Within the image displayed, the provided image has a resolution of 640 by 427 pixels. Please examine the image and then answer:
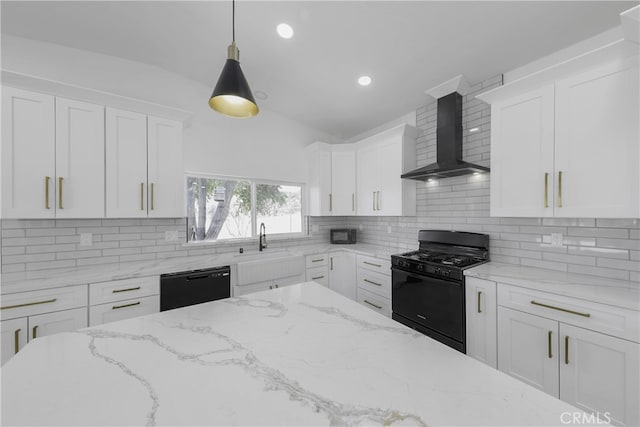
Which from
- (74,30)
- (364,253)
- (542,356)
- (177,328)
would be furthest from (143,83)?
(542,356)

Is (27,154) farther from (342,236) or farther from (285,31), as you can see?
(342,236)

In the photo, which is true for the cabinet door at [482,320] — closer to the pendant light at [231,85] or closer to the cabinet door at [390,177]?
the cabinet door at [390,177]

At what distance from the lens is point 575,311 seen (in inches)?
60.1

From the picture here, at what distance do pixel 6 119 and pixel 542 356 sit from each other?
4276 millimetres

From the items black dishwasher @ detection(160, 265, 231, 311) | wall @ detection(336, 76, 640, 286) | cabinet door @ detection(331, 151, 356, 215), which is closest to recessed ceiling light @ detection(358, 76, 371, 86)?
wall @ detection(336, 76, 640, 286)

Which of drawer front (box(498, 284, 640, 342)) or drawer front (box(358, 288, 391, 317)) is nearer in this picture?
drawer front (box(498, 284, 640, 342))

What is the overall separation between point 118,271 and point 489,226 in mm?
3632

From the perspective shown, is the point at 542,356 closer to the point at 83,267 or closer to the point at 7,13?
the point at 83,267

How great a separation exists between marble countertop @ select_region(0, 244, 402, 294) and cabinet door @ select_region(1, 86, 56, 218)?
0.52 metres

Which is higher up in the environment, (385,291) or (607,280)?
(607,280)

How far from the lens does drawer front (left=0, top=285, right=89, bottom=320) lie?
1710 mm

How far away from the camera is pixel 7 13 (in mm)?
1950

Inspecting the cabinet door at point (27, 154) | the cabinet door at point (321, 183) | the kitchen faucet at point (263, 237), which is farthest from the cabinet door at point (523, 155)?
the cabinet door at point (27, 154)

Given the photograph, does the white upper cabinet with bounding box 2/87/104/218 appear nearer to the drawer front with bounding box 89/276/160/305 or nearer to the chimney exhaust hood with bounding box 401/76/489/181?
the drawer front with bounding box 89/276/160/305
